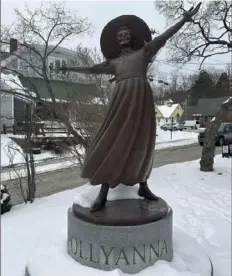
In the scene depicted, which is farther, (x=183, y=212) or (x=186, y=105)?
(x=186, y=105)

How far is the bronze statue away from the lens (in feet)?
12.3

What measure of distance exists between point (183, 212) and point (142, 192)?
3.75 m

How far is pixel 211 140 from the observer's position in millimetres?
12766

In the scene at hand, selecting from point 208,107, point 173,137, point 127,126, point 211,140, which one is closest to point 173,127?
point 173,137

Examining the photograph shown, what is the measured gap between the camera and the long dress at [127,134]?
3730 millimetres

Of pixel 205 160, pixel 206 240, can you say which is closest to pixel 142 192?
pixel 206 240

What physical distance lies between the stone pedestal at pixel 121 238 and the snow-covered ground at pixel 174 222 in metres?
0.11

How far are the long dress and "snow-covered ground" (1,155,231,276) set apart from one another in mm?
489

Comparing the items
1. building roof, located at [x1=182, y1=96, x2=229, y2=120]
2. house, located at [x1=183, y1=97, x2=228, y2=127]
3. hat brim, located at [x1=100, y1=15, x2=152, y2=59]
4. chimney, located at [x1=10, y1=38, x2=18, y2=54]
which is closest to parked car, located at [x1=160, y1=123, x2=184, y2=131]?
house, located at [x1=183, y1=97, x2=228, y2=127]

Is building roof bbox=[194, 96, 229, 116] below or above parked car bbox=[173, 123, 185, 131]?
above

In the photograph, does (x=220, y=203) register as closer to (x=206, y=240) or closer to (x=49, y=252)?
(x=206, y=240)

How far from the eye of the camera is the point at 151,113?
12.8ft

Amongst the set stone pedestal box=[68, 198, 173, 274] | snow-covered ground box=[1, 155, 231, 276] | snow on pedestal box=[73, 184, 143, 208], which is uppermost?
snow on pedestal box=[73, 184, 143, 208]

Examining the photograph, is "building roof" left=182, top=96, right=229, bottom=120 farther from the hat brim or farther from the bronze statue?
the bronze statue
